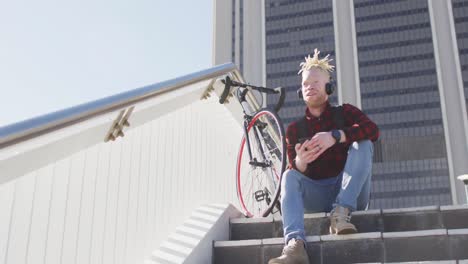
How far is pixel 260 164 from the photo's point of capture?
3695mm

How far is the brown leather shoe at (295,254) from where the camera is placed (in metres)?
2.22

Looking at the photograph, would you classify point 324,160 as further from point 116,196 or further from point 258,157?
point 116,196

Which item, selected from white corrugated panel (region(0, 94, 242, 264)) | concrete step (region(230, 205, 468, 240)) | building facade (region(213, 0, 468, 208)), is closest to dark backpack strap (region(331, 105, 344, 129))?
concrete step (region(230, 205, 468, 240))

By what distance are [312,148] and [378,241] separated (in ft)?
1.84

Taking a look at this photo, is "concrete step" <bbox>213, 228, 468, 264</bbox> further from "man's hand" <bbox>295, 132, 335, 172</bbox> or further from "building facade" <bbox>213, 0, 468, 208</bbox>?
"building facade" <bbox>213, 0, 468, 208</bbox>

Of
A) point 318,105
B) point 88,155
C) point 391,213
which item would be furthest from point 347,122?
point 88,155

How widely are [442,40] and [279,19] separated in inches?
896

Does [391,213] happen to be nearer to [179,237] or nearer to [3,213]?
[179,237]

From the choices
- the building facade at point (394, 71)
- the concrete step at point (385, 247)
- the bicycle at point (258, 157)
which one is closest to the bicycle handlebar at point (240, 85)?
the bicycle at point (258, 157)

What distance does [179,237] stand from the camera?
2.62m

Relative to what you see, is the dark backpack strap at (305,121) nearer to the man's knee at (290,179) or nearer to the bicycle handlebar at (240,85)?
the man's knee at (290,179)

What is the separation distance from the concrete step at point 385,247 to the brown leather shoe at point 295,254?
146 millimetres

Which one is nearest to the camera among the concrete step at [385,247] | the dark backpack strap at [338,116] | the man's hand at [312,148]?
the concrete step at [385,247]

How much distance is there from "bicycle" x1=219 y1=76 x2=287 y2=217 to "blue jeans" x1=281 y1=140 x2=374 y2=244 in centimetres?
61
